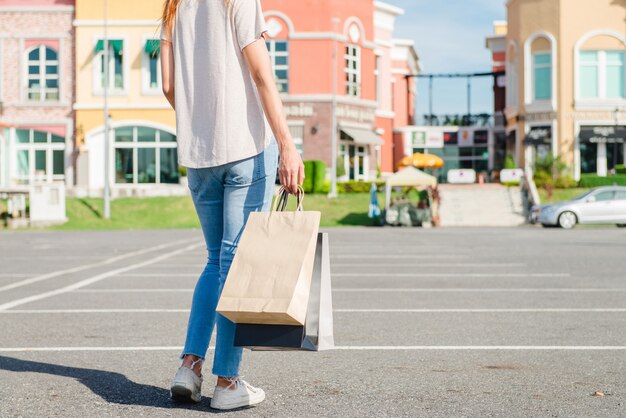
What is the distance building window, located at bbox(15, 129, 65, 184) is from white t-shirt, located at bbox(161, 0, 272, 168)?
4366cm

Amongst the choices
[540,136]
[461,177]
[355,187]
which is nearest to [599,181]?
[540,136]

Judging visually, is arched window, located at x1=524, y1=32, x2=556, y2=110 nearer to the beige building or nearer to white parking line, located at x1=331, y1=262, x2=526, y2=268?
the beige building

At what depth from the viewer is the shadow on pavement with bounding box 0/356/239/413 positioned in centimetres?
435

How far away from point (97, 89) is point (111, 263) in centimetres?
3327

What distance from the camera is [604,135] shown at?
154ft

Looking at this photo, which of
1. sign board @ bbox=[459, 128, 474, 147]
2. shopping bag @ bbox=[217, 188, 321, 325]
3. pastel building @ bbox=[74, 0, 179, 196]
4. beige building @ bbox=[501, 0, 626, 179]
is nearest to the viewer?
shopping bag @ bbox=[217, 188, 321, 325]

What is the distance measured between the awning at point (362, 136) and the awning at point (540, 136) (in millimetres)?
7706

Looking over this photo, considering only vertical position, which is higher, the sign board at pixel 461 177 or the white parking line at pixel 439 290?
the sign board at pixel 461 177

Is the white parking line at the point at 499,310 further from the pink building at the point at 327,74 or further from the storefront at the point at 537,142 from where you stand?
the storefront at the point at 537,142

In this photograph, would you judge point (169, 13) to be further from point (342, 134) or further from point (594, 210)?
point (342, 134)

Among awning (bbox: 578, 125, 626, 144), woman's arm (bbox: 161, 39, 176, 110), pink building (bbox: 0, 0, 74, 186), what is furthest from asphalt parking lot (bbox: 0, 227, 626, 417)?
awning (bbox: 578, 125, 626, 144)

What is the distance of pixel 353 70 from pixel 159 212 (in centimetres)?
1723

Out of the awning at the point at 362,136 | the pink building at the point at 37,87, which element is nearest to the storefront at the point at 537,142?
the awning at the point at 362,136

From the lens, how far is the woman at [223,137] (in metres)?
4.23
